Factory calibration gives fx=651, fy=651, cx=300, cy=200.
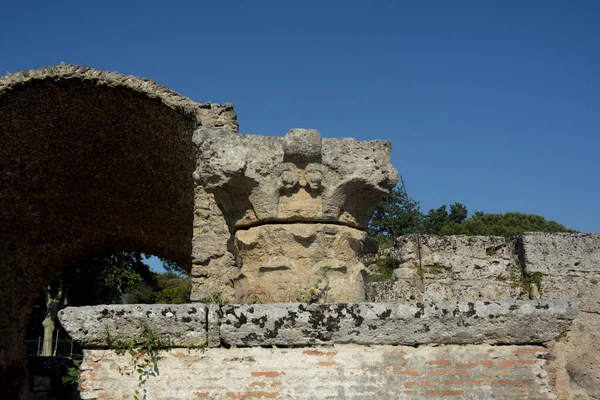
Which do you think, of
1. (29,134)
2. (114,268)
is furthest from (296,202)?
(114,268)

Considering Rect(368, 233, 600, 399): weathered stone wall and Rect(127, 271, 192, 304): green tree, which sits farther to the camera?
Rect(127, 271, 192, 304): green tree

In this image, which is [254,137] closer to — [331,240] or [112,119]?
[331,240]

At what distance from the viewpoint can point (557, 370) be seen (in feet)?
23.0

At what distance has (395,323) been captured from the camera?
12.7 feet

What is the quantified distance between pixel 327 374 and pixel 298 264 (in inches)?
35.1

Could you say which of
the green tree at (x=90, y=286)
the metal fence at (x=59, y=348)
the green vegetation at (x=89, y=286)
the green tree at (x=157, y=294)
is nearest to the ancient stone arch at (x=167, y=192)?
the green vegetation at (x=89, y=286)

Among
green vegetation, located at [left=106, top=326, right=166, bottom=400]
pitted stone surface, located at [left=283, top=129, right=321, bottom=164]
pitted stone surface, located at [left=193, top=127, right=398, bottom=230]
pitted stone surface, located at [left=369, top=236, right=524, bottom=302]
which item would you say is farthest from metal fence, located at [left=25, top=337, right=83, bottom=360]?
pitted stone surface, located at [left=283, top=129, right=321, bottom=164]

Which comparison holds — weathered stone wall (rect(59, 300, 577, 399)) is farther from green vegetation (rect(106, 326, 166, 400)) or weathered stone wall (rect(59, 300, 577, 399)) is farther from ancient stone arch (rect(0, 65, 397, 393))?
ancient stone arch (rect(0, 65, 397, 393))

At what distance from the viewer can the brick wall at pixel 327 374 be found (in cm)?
374

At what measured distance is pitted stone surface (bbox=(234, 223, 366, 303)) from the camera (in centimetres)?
435

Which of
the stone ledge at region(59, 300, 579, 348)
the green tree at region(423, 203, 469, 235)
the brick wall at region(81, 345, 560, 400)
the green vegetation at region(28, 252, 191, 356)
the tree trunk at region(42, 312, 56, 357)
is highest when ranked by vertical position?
the green tree at region(423, 203, 469, 235)

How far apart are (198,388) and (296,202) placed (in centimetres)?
144

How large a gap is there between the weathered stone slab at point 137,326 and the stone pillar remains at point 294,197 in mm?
641

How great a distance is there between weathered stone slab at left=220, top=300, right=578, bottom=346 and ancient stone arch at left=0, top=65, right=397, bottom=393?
17.8 inches
